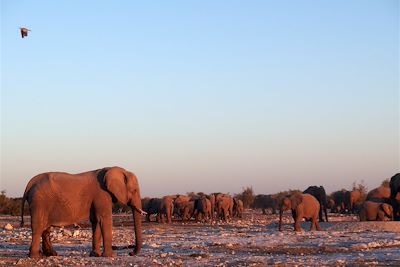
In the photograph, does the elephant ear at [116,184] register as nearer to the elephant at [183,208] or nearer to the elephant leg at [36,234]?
the elephant leg at [36,234]

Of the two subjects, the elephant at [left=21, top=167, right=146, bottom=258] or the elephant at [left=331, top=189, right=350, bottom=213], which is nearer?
the elephant at [left=21, top=167, right=146, bottom=258]

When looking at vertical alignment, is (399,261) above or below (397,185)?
below

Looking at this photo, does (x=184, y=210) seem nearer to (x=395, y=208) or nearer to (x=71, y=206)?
(x=395, y=208)

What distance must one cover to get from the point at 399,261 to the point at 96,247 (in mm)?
6678

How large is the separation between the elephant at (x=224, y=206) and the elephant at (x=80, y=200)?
33.1 m

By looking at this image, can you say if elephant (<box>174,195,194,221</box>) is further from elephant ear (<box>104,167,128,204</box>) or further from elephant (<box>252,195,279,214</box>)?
elephant ear (<box>104,167,128,204</box>)

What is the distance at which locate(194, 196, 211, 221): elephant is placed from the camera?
4994 cm

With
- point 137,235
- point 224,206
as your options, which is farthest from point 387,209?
point 137,235

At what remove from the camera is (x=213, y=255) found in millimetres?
18172

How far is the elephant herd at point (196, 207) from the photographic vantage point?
1921 inches

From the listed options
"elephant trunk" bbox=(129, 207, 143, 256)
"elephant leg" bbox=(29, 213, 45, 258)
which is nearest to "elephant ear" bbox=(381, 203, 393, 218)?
"elephant trunk" bbox=(129, 207, 143, 256)

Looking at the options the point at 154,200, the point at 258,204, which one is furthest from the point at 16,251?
the point at 258,204

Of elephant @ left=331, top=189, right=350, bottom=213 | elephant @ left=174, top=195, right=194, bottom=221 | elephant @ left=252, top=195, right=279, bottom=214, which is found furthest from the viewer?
elephant @ left=252, top=195, right=279, bottom=214

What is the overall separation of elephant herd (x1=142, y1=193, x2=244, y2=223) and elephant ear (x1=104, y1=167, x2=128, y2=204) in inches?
1156
